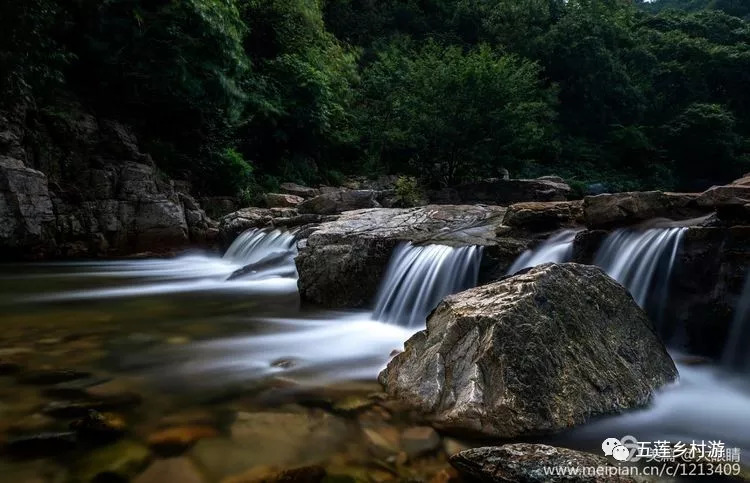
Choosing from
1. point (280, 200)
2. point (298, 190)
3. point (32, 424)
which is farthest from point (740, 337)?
point (298, 190)

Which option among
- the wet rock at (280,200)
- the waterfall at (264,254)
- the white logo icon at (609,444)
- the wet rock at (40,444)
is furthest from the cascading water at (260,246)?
the white logo icon at (609,444)

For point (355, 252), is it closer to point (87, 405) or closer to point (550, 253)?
point (550, 253)

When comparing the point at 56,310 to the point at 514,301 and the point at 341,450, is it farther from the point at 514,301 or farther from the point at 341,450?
the point at 514,301

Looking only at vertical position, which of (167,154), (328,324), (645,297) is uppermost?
(167,154)

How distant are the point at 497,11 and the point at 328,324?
89.3 ft

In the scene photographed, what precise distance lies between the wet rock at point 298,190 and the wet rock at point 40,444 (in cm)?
1383

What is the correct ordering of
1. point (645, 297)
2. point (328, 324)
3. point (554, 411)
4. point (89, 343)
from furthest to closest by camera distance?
point (328, 324)
point (645, 297)
point (89, 343)
point (554, 411)

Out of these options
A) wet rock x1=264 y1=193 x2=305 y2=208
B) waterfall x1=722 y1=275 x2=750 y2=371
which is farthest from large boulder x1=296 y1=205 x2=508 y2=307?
wet rock x1=264 y1=193 x2=305 y2=208

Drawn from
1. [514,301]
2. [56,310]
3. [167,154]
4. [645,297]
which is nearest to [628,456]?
[514,301]

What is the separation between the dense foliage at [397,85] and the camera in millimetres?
11859

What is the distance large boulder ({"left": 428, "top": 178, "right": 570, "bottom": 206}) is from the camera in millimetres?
14078

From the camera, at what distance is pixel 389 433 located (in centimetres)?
276

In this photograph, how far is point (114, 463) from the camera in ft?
7.81

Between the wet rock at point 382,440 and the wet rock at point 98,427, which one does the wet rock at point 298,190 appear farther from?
the wet rock at point 382,440
